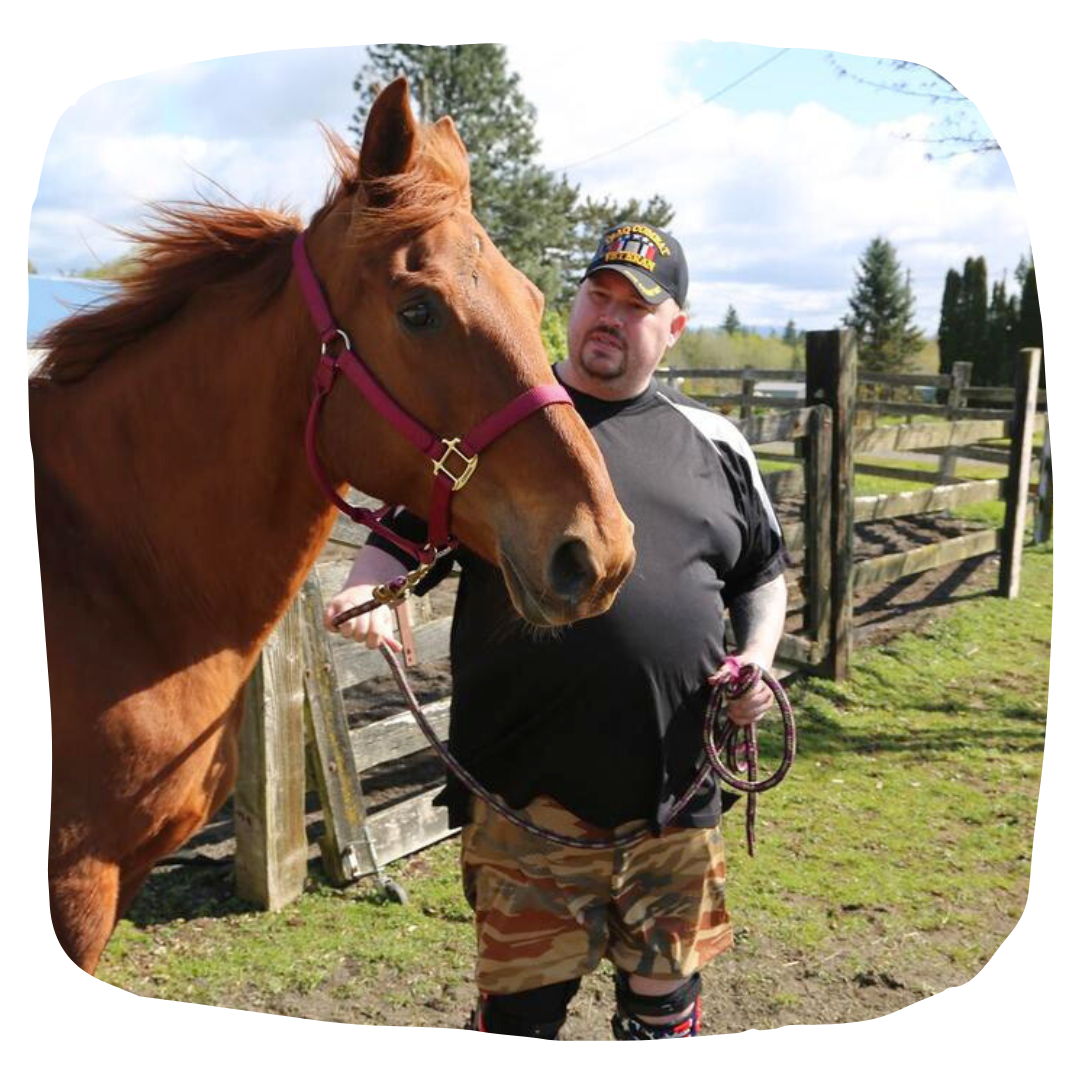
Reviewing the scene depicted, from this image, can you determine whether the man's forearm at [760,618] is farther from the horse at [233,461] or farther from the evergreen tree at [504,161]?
the evergreen tree at [504,161]

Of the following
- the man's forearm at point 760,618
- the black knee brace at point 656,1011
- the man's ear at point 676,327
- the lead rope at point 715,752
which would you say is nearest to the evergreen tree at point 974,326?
the man's ear at point 676,327

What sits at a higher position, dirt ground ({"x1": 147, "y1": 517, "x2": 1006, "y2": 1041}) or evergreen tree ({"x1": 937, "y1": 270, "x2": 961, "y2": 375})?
evergreen tree ({"x1": 937, "y1": 270, "x2": 961, "y2": 375})

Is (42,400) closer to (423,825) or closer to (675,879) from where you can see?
(675,879)

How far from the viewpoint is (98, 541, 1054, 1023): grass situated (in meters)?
2.81

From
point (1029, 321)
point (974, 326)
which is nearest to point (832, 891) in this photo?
point (1029, 321)

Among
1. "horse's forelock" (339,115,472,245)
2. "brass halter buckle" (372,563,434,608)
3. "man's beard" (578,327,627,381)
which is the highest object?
"horse's forelock" (339,115,472,245)

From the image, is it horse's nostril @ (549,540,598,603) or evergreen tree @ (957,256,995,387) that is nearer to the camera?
horse's nostril @ (549,540,598,603)

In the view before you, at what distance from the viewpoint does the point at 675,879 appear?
211 centimetres

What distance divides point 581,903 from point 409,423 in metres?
1.13

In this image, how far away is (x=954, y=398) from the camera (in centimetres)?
1177

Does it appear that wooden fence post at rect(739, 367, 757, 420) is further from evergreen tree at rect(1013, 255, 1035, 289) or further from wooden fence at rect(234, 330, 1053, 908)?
evergreen tree at rect(1013, 255, 1035, 289)

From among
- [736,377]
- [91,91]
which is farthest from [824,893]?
[736,377]

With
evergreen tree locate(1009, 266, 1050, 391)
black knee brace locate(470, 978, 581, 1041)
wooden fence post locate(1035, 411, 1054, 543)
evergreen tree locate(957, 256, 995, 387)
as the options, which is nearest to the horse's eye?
black knee brace locate(470, 978, 581, 1041)

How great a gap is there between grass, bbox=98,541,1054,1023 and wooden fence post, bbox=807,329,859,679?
881 millimetres
